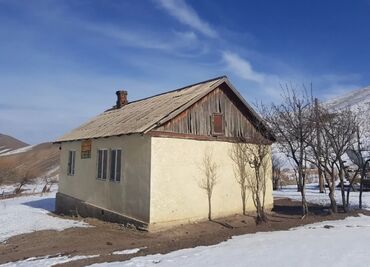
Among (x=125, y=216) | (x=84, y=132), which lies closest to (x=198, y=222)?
(x=125, y=216)

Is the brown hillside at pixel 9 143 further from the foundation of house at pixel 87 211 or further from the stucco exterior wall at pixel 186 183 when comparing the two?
the stucco exterior wall at pixel 186 183

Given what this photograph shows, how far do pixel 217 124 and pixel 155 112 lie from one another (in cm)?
250

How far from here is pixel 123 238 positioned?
40.7ft

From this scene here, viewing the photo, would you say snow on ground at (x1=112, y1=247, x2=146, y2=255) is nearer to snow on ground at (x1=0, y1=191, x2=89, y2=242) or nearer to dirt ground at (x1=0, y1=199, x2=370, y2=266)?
dirt ground at (x1=0, y1=199, x2=370, y2=266)

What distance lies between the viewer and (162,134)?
44.7ft

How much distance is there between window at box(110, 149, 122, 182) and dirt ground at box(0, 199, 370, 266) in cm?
179

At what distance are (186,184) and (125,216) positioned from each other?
2492 millimetres

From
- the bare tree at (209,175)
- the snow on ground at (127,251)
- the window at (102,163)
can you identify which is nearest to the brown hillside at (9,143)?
the window at (102,163)

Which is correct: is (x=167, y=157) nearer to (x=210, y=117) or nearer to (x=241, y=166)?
(x=210, y=117)

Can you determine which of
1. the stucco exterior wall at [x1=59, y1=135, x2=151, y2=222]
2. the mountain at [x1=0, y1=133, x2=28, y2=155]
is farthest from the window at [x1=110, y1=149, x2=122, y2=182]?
the mountain at [x1=0, y1=133, x2=28, y2=155]

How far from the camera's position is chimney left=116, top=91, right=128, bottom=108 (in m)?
21.5

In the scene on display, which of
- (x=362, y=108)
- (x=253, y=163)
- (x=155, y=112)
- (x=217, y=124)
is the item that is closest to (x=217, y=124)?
(x=217, y=124)

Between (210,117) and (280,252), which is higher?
(210,117)

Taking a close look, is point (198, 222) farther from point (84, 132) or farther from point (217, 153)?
point (84, 132)
